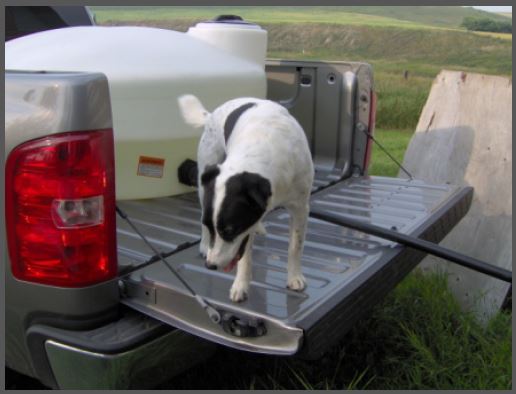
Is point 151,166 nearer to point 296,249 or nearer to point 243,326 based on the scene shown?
point 296,249

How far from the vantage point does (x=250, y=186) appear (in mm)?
2211

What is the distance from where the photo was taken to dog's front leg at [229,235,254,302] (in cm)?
233

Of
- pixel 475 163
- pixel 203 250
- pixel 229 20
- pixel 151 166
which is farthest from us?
pixel 475 163

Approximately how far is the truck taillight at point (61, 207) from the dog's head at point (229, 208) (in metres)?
0.36

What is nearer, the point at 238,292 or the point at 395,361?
the point at 238,292

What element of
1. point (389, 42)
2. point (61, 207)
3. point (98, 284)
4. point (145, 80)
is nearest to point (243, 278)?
point (98, 284)

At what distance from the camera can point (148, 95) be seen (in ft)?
10.6

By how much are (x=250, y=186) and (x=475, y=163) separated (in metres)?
A: 2.83

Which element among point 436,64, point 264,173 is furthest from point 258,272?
point 436,64

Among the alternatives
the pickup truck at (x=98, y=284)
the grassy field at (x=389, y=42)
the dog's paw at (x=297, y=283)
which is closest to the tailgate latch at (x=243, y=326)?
the pickup truck at (x=98, y=284)

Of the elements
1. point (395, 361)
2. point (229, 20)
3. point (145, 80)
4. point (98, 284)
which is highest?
point (229, 20)

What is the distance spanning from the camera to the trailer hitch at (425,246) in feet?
9.70

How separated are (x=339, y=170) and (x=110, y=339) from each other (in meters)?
2.50

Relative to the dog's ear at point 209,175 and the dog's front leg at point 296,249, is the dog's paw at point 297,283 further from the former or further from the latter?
the dog's ear at point 209,175
